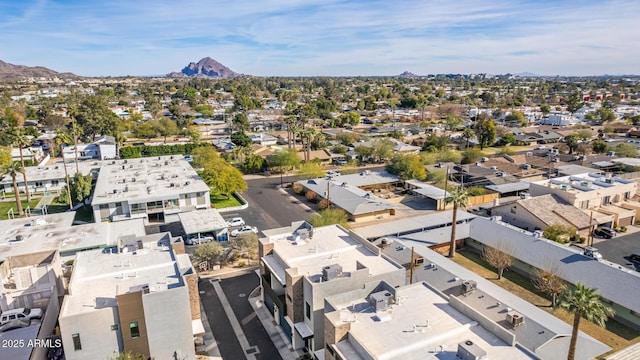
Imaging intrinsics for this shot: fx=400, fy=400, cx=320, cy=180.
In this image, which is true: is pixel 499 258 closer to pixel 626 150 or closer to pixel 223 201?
pixel 223 201

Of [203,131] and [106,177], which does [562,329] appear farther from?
[203,131]

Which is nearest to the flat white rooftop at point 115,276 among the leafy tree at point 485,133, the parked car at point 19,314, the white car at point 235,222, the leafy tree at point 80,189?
the parked car at point 19,314

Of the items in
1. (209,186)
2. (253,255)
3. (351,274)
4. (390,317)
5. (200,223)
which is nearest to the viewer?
(390,317)

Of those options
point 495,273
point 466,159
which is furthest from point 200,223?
point 466,159

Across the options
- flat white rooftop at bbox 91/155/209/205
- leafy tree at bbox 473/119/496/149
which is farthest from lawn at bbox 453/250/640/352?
leafy tree at bbox 473/119/496/149

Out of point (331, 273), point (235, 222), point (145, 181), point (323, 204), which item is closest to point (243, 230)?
point (235, 222)

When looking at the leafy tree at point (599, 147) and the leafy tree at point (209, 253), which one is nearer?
the leafy tree at point (209, 253)

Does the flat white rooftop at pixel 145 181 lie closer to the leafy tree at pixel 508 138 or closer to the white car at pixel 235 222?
the white car at pixel 235 222
